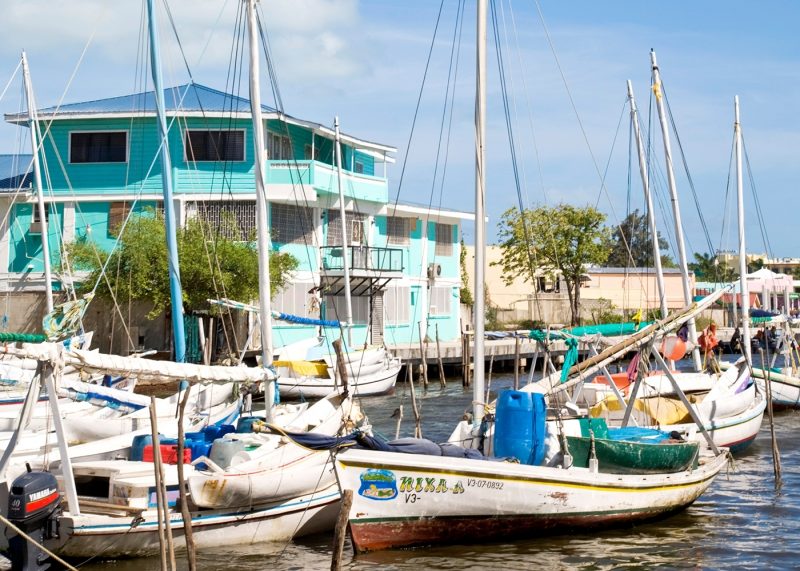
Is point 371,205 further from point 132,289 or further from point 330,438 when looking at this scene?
point 330,438

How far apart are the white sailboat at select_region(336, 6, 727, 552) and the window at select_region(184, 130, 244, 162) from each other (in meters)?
27.9

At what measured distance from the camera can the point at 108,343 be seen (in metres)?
40.4

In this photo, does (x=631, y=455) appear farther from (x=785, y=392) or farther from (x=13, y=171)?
(x=13, y=171)

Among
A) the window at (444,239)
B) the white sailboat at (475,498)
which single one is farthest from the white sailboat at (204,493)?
the window at (444,239)

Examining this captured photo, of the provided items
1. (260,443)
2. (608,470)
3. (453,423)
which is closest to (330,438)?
(260,443)

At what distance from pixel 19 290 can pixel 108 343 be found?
4.85 meters

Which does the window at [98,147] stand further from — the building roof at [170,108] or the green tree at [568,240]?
the green tree at [568,240]

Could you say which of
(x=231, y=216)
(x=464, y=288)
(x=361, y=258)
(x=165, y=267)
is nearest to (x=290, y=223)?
(x=231, y=216)

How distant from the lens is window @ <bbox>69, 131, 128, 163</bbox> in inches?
1711

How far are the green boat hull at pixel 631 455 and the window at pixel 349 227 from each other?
29216 millimetres

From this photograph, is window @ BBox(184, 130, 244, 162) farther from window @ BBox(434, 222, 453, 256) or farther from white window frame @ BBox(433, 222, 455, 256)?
window @ BBox(434, 222, 453, 256)

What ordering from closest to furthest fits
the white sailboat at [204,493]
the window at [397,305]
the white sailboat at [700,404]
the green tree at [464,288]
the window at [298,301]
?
the white sailboat at [204,493]
the white sailboat at [700,404]
the window at [298,301]
the window at [397,305]
the green tree at [464,288]

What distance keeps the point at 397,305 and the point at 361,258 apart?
4208 millimetres

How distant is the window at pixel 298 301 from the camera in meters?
44.0
